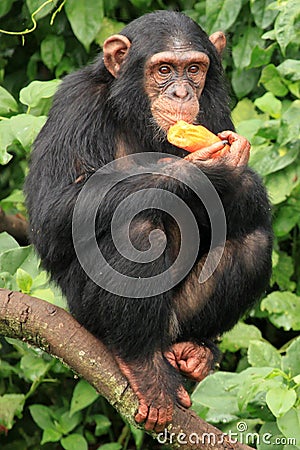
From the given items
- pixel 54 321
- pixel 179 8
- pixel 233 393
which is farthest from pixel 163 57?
pixel 179 8

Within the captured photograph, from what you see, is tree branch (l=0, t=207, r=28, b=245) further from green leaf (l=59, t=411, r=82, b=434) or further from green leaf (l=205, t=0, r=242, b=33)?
green leaf (l=205, t=0, r=242, b=33)

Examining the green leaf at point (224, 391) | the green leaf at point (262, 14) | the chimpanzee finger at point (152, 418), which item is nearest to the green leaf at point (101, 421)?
the green leaf at point (224, 391)

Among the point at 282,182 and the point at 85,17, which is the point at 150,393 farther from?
the point at 85,17

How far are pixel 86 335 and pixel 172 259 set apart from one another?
21.4 inches

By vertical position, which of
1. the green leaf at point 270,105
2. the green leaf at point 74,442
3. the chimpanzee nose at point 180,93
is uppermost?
the chimpanzee nose at point 180,93

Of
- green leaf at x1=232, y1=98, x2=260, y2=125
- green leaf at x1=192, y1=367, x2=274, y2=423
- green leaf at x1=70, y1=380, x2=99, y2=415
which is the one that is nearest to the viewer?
green leaf at x1=192, y1=367, x2=274, y2=423

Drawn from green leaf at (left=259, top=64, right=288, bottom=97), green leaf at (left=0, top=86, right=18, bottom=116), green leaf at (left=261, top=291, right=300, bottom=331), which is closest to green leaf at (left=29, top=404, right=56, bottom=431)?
green leaf at (left=261, top=291, right=300, bottom=331)

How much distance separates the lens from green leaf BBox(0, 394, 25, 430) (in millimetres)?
5934

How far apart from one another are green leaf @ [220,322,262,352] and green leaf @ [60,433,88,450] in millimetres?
1078

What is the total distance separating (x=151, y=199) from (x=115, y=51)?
0.84 m

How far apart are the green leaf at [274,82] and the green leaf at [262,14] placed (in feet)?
2.03

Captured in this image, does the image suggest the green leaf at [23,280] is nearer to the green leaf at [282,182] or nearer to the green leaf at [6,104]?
the green leaf at [6,104]

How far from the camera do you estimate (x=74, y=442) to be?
5852mm

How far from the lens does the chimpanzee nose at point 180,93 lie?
428 centimetres
